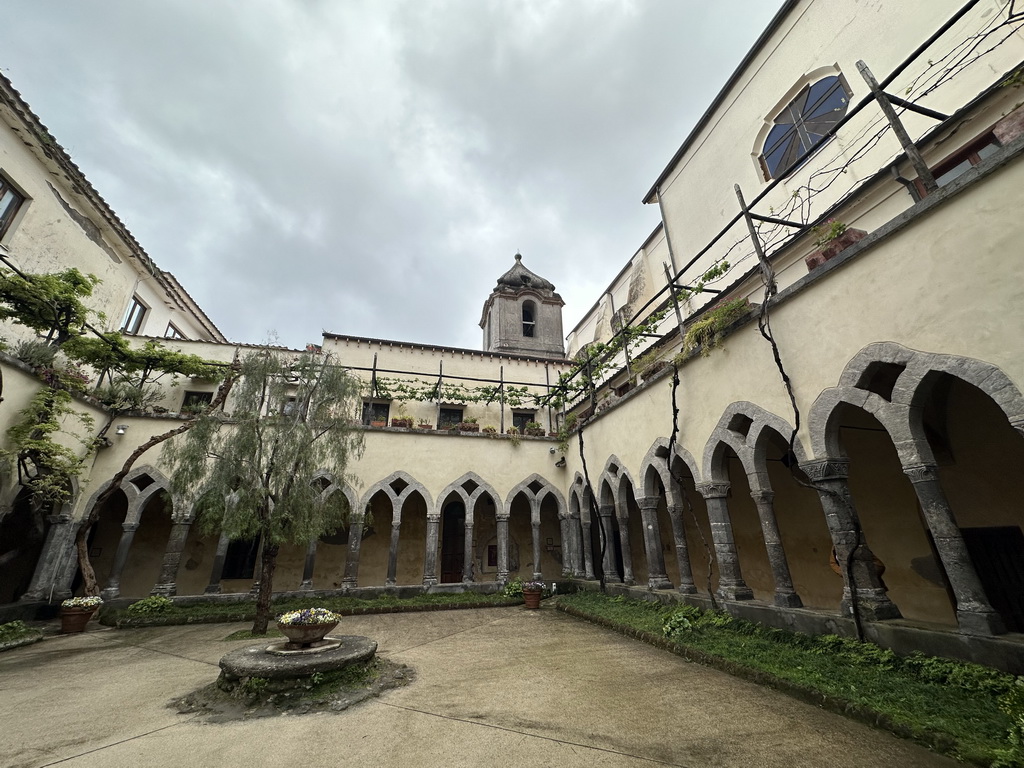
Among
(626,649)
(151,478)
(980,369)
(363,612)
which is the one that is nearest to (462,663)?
(626,649)

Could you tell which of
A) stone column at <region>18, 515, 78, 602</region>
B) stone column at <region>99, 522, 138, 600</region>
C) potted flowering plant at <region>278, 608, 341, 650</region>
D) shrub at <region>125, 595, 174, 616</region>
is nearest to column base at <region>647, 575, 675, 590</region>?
potted flowering plant at <region>278, 608, 341, 650</region>

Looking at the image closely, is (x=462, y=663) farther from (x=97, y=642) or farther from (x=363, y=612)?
(x=97, y=642)

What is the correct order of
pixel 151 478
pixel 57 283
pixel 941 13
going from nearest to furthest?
pixel 941 13 → pixel 57 283 → pixel 151 478

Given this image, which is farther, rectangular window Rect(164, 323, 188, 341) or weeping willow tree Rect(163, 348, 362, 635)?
rectangular window Rect(164, 323, 188, 341)

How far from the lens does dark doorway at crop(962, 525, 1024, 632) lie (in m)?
5.76

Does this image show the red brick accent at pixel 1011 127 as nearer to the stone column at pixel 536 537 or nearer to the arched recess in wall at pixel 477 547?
the stone column at pixel 536 537

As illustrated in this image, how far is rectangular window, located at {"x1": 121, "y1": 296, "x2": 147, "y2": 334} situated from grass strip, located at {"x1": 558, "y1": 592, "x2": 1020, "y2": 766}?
17.8 m

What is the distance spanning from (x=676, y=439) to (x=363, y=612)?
24.9 feet

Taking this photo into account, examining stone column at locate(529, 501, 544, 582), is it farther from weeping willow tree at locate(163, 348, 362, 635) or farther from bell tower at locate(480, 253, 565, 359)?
bell tower at locate(480, 253, 565, 359)

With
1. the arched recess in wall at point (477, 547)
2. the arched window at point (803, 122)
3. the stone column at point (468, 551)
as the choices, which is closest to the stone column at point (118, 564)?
the arched recess in wall at point (477, 547)

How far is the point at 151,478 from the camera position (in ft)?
35.9

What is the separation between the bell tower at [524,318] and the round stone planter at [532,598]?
13.4 meters

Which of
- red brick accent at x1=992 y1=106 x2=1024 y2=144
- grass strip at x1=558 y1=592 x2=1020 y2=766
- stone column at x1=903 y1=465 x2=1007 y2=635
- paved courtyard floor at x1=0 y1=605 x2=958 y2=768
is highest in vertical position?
red brick accent at x1=992 y1=106 x2=1024 y2=144

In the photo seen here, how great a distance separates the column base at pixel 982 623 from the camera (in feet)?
12.3
